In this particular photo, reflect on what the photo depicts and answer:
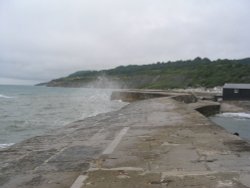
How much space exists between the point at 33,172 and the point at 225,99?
38.2 meters

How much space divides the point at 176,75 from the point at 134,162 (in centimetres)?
10276

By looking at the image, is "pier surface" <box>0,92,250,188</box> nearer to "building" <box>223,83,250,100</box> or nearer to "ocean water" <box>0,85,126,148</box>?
"ocean water" <box>0,85,126,148</box>

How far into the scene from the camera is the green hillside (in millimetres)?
78475

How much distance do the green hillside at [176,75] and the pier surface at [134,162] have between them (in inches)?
2523

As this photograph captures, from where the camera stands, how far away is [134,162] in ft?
20.0

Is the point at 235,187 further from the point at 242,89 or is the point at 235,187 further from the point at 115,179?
the point at 242,89

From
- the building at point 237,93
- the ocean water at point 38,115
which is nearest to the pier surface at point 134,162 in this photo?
the ocean water at point 38,115

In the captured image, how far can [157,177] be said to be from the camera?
513 centimetres

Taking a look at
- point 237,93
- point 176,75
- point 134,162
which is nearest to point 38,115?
point 134,162

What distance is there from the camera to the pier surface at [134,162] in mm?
4988

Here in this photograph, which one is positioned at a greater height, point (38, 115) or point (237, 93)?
point (237, 93)

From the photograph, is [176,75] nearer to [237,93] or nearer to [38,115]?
[237,93]

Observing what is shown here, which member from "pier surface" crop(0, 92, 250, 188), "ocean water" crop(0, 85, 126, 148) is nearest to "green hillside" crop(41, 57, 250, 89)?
"ocean water" crop(0, 85, 126, 148)

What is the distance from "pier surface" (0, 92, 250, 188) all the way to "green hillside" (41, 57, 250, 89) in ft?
210
